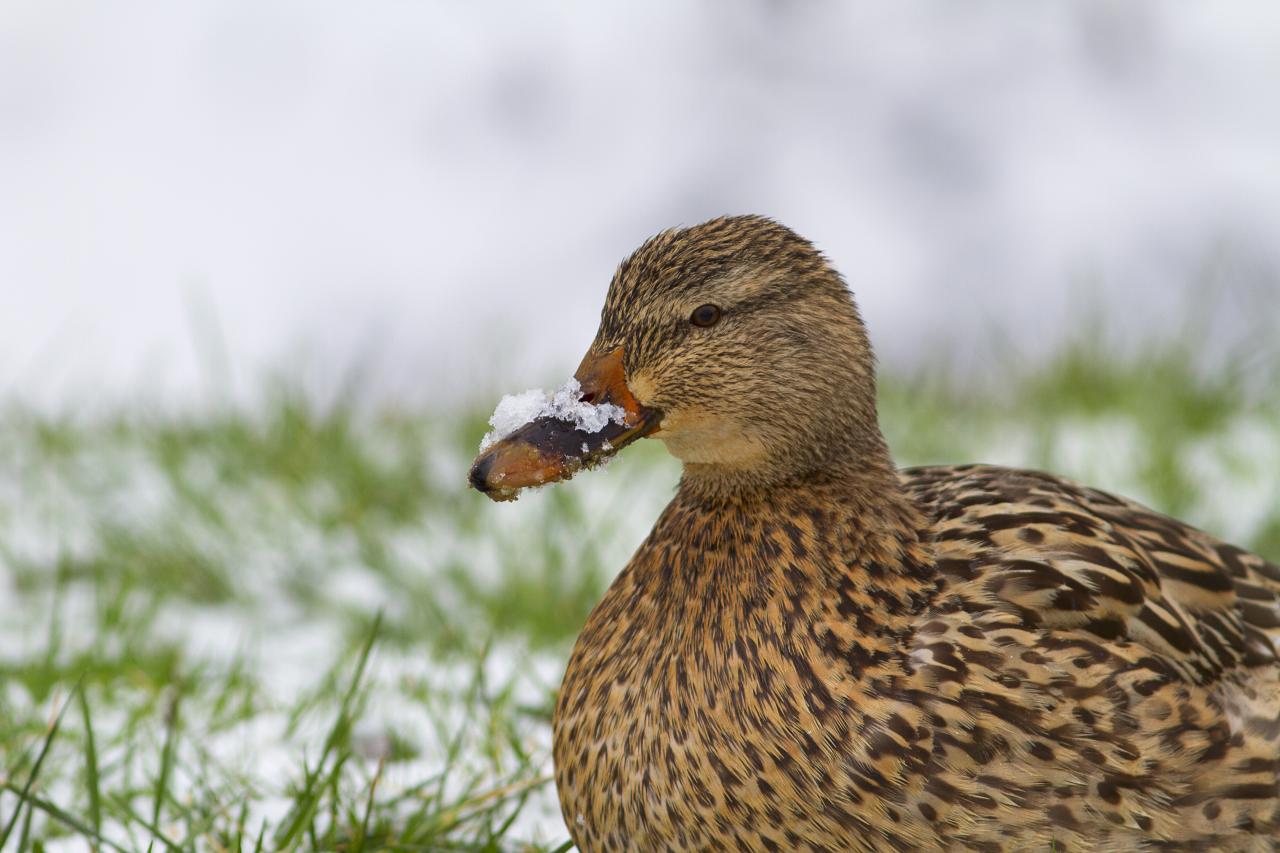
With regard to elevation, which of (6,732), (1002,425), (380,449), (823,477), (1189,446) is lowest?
(823,477)

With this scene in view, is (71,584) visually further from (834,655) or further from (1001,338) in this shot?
(1001,338)

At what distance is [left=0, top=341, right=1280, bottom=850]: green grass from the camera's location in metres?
2.65

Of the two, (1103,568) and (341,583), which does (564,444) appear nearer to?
(1103,568)

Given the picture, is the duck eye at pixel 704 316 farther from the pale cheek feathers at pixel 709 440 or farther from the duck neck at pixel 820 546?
the duck neck at pixel 820 546

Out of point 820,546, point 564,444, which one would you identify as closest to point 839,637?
point 820,546

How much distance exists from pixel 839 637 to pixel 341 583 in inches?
86.4

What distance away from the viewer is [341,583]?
13.8 feet

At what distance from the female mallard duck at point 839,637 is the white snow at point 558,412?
18 mm

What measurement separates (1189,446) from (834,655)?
2871 mm

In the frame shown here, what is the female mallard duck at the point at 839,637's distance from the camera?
2.18 metres

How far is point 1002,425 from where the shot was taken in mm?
5316

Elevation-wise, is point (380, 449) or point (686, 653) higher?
point (380, 449)

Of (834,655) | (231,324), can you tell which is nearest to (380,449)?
(834,655)

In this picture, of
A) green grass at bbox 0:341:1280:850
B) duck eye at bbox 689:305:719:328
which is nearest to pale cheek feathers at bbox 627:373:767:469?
duck eye at bbox 689:305:719:328
